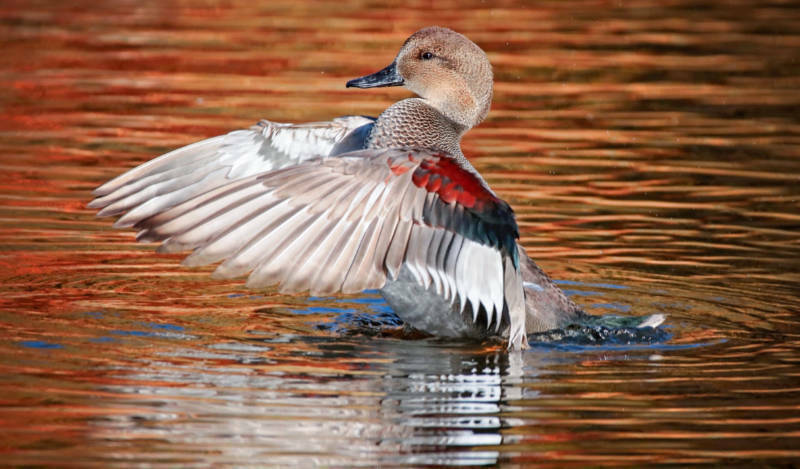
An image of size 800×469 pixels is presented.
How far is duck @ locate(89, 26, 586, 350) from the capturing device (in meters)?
5.91

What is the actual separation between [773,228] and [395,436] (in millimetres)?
4708

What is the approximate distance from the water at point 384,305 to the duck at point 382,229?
0.86ft

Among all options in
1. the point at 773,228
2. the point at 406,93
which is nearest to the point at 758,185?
the point at 773,228

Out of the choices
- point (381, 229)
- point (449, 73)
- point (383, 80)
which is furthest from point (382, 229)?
Answer: point (383, 80)

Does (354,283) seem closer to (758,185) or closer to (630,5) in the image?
(758,185)

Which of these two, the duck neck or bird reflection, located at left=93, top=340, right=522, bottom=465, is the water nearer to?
bird reflection, located at left=93, top=340, right=522, bottom=465

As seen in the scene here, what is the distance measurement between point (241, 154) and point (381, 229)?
1891 millimetres

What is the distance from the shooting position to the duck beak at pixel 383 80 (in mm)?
7531

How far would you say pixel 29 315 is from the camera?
700cm

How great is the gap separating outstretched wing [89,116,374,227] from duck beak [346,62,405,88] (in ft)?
0.84

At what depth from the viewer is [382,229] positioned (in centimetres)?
610

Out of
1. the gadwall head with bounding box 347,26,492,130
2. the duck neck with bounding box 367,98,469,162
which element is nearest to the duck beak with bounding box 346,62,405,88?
the gadwall head with bounding box 347,26,492,130

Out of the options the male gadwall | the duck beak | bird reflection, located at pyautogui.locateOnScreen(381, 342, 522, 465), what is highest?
the duck beak

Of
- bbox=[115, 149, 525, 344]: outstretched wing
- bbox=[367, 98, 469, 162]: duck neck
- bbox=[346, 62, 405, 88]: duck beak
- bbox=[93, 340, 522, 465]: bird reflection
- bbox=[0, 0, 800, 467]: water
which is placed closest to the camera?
bbox=[93, 340, 522, 465]: bird reflection
